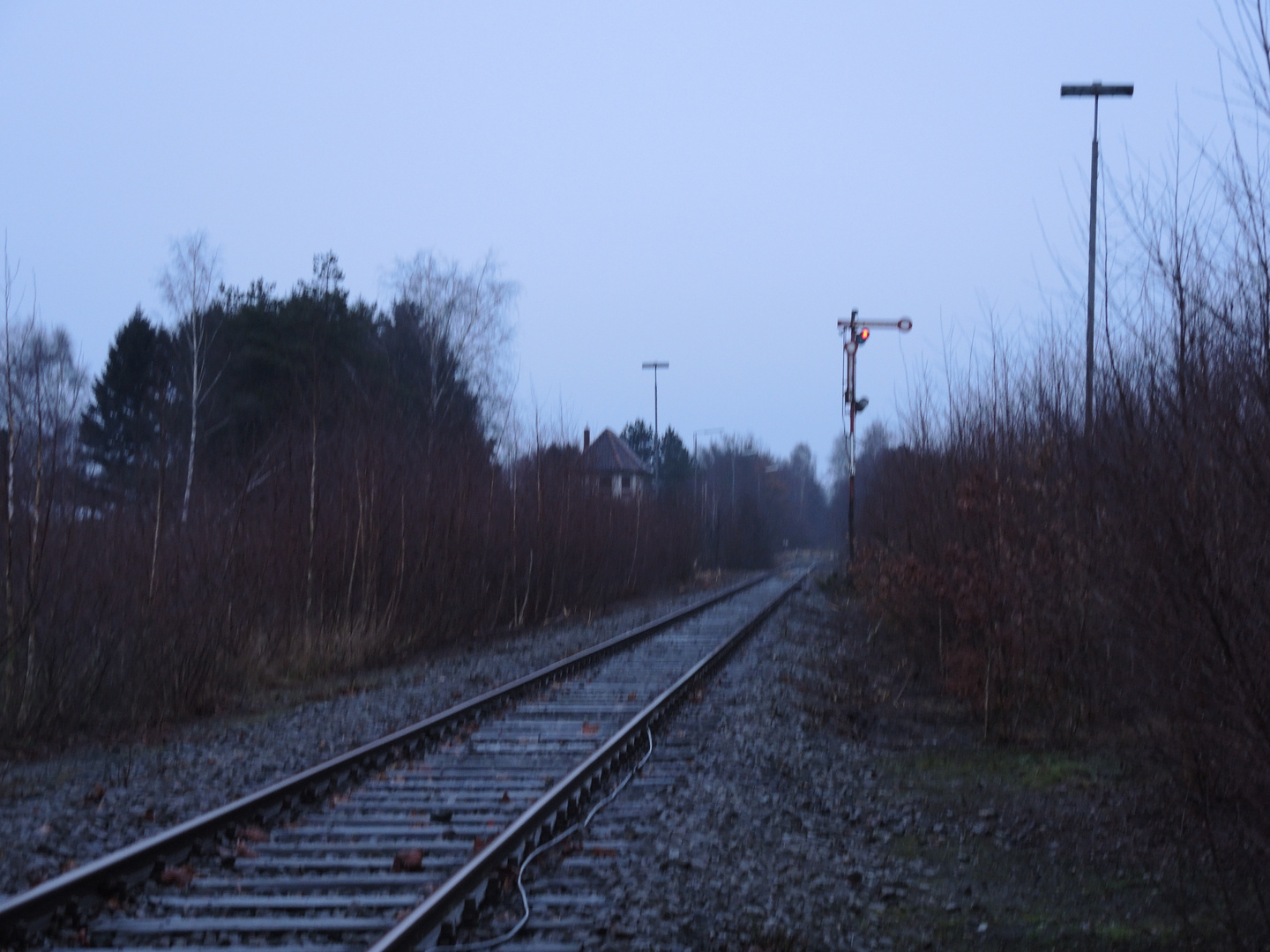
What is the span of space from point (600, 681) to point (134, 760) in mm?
6654

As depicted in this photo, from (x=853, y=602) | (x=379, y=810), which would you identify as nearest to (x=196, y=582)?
(x=379, y=810)

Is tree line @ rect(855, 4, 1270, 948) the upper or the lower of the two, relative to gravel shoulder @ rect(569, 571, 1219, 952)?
upper

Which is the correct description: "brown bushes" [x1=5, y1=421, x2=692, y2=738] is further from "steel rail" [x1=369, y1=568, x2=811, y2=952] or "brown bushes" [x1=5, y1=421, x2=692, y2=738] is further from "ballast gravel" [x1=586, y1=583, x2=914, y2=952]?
"ballast gravel" [x1=586, y1=583, x2=914, y2=952]

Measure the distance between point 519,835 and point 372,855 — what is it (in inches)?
32.8

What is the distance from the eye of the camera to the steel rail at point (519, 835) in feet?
16.9

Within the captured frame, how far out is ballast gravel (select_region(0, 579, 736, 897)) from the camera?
268 inches

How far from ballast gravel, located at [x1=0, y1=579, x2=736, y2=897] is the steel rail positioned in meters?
2.15

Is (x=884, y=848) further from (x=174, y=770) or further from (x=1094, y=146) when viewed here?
(x=1094, y=146)

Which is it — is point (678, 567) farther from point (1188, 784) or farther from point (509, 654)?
point (1188, 784)

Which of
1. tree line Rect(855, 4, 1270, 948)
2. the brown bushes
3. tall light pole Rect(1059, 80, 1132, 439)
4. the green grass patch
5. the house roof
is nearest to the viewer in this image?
tree line Rect(855, 4, 1270, 948)

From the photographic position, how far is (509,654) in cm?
1894

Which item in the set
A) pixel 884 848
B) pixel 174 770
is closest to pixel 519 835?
pixel 884 848

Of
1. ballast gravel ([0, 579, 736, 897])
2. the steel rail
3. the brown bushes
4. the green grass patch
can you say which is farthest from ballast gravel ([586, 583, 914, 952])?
the brown bushes

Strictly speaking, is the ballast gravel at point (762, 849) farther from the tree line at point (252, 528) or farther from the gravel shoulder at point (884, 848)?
the tree line at point (252, 528)
